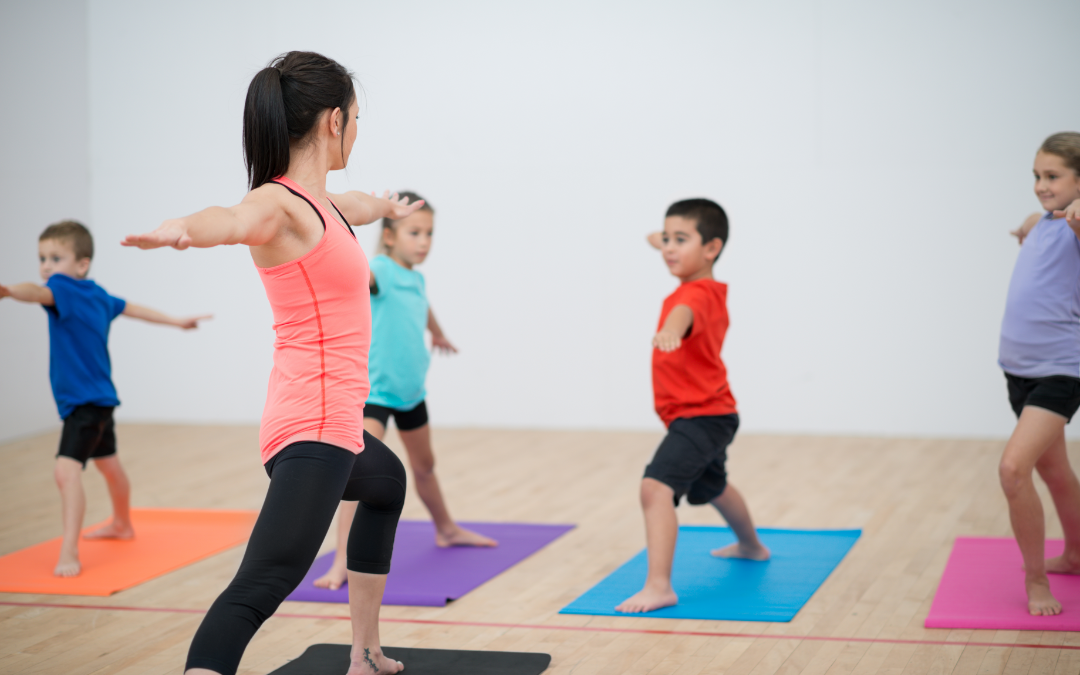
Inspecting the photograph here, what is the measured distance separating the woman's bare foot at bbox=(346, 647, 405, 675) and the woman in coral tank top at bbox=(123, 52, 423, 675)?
0.56 meters

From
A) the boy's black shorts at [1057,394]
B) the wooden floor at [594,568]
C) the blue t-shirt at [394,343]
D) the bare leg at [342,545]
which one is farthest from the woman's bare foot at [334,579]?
the boy's black shorts at [1057,394]

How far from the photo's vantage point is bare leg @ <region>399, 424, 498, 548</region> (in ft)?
12.2

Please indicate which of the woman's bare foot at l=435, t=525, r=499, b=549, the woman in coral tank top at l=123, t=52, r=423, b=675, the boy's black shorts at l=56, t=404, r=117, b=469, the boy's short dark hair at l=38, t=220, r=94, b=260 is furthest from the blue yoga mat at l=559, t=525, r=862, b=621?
the boy's short dark hair at l=38, t=220, r=94, b=260

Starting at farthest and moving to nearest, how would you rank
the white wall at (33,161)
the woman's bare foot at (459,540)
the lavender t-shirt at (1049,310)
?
the white wall at (33,161) < the woman's bare foot at (459,540) < the lavender t-shirt at (1049,310)

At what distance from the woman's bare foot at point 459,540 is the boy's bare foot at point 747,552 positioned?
79cm

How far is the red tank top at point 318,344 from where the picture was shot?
6.53ft

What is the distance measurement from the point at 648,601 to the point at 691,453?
0.42 m

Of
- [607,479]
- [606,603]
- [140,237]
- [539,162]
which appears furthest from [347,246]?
[539,162]

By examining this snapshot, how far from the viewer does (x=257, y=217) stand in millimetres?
1832

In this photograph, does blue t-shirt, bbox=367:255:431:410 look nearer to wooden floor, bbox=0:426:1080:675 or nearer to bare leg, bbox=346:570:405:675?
wooden floor, bbox=0:426:1080:675

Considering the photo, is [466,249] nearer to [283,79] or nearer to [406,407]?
[406,407]

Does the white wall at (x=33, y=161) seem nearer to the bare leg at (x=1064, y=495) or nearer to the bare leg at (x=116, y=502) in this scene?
the bare leg at (x=116, y=502)

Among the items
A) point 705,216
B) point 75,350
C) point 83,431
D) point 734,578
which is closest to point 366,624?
point 734,578

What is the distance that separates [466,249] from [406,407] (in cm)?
317
